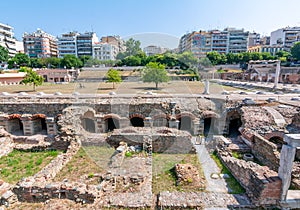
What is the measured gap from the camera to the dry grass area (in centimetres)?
835

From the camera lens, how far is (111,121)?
1567 cm

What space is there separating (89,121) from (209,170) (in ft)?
32.6

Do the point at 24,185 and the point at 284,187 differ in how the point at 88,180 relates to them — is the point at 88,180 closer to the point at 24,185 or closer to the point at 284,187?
the point at 24,185

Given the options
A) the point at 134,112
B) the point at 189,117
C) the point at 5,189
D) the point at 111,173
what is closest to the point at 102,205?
the point at 111,173

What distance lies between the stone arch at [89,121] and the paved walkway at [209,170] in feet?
26.2

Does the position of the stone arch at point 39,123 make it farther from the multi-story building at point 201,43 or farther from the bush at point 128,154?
the multi-story building at point 201,43

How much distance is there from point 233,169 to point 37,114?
14149 millimetres

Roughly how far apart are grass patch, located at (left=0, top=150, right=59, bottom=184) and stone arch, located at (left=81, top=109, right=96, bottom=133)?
12.0ft

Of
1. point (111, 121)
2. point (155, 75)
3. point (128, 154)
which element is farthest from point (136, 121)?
point (155, 75)

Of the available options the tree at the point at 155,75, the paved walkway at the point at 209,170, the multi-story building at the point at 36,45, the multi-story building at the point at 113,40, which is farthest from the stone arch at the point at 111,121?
the multi-story building at the point at 36,45

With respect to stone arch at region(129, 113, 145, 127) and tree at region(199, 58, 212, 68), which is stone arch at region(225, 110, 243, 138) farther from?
tree at region(199, 58, 212, 68)

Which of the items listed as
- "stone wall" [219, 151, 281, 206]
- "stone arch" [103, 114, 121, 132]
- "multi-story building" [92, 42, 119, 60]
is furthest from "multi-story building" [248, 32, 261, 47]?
"stone wall" [219, 151, 281, 206]

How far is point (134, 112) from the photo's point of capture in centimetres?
1512

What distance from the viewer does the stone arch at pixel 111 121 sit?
47.7 feet
